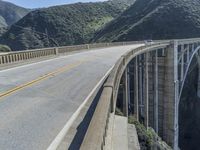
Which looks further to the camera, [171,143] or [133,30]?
[133,30]

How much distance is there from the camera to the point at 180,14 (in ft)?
242

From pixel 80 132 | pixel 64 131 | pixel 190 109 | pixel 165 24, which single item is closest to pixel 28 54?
pixel 64 131

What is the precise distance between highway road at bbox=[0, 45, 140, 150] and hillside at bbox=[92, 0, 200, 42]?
55.2 m

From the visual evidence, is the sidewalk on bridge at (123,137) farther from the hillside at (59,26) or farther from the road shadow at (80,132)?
the hillside at (59,26)

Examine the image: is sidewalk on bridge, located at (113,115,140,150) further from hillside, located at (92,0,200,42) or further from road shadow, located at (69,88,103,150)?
hillside, located at (92,0,200,42)

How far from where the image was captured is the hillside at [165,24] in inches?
2623

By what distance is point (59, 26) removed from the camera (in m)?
104

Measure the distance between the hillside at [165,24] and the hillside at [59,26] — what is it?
17173mm

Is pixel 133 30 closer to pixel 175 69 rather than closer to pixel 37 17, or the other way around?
pixel 175 69

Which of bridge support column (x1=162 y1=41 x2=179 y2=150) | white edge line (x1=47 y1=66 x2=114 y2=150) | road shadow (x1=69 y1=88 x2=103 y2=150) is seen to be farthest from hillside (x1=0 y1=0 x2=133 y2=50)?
road shadow (x1=69 y1=88 x2=103 y2=150)

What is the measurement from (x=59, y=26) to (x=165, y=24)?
4563 centimetres

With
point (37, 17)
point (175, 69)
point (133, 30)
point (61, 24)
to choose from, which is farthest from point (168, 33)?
point (37, 17)

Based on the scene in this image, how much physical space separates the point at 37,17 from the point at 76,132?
105825 mm

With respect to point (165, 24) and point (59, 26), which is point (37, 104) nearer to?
point (165, 24)
